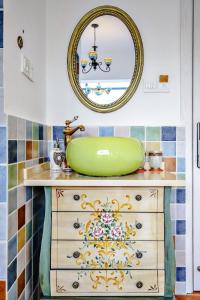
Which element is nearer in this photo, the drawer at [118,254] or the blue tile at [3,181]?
the blue tile at [3,181]

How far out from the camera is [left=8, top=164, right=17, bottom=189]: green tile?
1.11m

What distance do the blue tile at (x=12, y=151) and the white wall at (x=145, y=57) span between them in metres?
0.66

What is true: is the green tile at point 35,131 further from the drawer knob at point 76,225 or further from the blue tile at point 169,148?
the blue tile at point 169,148

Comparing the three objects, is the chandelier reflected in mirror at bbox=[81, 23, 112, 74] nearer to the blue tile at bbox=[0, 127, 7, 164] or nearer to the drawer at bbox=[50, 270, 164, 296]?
the blue tile at bbox=[0, 127, 7, 164]

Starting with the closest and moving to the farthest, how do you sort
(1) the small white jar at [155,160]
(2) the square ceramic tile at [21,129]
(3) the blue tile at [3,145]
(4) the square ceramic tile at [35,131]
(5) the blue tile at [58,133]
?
(3) the blue tile at [3,145], (2) the square ceramic tile at [21,129], (4) the square ceramic tile at [35,131], (1) the small white jar at [155,160], (5) the blue tile at [58,133]

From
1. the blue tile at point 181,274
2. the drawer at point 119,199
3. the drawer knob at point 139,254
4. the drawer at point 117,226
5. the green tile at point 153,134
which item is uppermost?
the green tile at point 153,134

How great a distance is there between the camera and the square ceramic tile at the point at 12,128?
3.63ft

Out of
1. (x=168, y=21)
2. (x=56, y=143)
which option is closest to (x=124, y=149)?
(x=56, y=143)

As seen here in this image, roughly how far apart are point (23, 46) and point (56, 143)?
591 millimetres

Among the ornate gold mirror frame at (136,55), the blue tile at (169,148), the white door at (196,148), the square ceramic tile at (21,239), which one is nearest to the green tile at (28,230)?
the square ceramic tile at (21,239)

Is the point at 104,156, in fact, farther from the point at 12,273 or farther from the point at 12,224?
the point at 12,273

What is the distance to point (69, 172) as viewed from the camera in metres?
1.55

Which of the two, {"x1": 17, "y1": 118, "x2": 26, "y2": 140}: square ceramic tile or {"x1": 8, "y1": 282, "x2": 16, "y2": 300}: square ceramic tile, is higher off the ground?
{"x1": 17, "y1": 118, "x2": 26, "y2": 140}: square ceramic tile

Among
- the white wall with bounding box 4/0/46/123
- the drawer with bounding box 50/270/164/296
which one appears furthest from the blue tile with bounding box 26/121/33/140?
the drawer with bounding box 50/270/164/296
